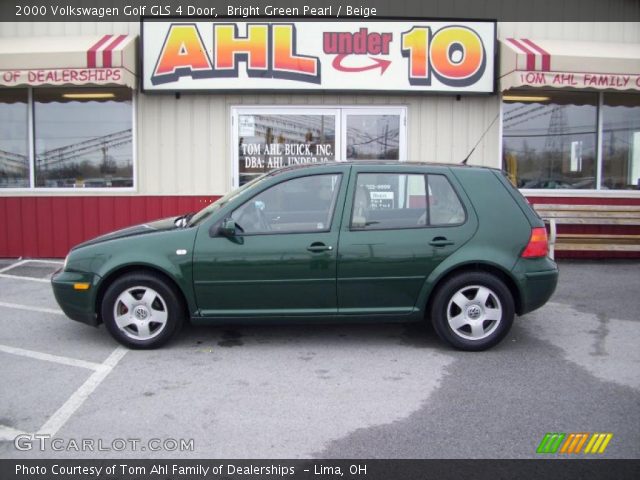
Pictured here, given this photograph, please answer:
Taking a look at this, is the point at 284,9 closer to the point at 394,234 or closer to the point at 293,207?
the point at 293,207

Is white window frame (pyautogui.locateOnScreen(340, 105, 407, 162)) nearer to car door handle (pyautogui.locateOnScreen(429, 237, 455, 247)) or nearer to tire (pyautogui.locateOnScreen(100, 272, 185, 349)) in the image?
car door handle (pyautogui.locateOnScreen(429, 237, 455, 247))

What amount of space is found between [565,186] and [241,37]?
19.0 feet

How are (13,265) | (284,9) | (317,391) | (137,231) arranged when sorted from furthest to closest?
1. (284,9)
2. (13,265)
3. (137,231)
4. (317,391)

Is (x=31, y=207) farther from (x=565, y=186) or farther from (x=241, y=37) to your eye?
(x=565, y=186)

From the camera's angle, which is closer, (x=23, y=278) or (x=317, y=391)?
(x=317, y=391)

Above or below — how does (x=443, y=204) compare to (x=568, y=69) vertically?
below

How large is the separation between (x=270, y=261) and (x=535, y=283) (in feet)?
7.53

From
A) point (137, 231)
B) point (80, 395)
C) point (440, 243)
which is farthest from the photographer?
point (137, 231)

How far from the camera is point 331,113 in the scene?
966 cm

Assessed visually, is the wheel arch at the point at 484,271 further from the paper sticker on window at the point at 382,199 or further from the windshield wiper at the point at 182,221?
the windshield wiper at the point at 182,221

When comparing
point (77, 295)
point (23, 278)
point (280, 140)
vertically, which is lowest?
point (23, 278)

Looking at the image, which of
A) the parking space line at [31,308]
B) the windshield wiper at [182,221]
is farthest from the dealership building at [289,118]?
the windshield wiper at [182,221]

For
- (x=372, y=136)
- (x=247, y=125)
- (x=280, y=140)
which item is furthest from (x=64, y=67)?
(x=372, y=136)

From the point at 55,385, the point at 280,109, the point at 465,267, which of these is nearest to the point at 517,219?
the point at 465,267
